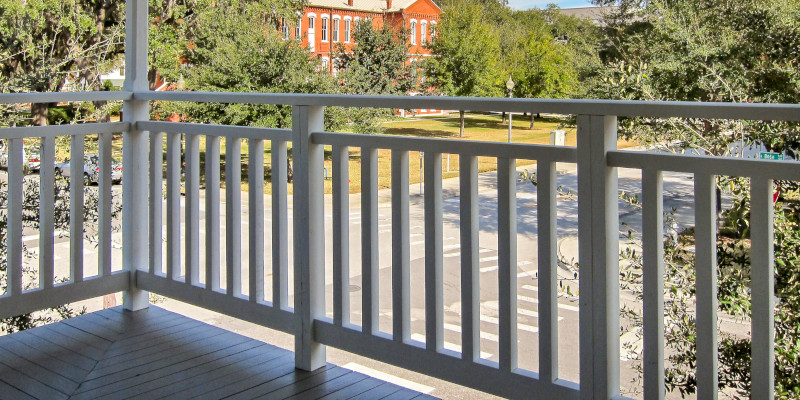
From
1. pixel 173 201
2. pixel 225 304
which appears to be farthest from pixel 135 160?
pixel 225 304

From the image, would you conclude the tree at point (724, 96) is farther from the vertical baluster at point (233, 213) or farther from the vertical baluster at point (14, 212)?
the vertical baluster at point (14, 212)

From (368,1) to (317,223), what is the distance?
67.2ft

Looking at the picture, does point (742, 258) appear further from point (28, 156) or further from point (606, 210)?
point (28, 156)

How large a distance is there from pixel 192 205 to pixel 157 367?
0.51 metres

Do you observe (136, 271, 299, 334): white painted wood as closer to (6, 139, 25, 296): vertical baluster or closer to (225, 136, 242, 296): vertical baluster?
(225, 136, 242, 296): vertical baluster

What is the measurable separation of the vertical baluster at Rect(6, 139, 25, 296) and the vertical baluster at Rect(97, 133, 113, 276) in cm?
25

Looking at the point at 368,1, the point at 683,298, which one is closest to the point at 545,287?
the point at 683,298

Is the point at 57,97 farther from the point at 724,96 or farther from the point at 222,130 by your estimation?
the point at 724,96

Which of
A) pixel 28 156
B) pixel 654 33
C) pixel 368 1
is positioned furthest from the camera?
pixel 368 1

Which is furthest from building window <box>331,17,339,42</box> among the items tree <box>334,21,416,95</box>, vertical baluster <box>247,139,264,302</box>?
vertical baluster <box>247,139,264,302</box>

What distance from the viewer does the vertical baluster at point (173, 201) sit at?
2.49m

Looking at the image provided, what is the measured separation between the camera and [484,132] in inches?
380

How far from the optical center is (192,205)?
→ 7.99 ft

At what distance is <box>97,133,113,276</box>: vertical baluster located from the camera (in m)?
2.56
